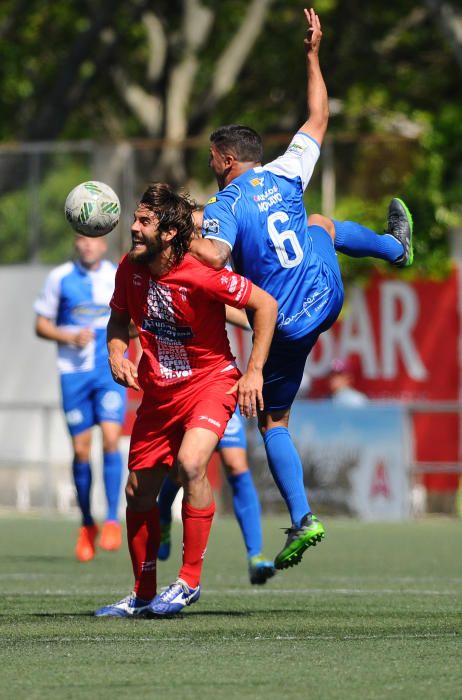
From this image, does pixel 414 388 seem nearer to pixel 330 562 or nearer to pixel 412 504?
pixel 412 504

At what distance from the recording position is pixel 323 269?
771 centimetres

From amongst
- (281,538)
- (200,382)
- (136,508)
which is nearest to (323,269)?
(200,382)

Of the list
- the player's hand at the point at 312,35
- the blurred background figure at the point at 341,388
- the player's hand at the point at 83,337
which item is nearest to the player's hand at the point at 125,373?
the player's hand at the point at 312,35

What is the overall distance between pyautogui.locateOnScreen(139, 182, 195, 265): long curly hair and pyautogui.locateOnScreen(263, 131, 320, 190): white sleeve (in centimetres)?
74

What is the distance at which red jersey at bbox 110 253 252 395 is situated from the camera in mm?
7094

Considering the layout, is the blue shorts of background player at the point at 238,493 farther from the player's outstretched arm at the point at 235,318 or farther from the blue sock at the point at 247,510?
the player's outstretched arm at the point at 235,318

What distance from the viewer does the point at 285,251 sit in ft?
24.8

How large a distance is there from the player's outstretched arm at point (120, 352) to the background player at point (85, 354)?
441 cm

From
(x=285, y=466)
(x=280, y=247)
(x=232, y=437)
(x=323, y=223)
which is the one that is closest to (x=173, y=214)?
(x=280, y=247)

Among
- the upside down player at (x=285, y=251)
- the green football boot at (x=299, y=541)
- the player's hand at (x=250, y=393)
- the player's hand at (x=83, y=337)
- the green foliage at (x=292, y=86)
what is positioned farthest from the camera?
the green foliage at (x=292, y=86)

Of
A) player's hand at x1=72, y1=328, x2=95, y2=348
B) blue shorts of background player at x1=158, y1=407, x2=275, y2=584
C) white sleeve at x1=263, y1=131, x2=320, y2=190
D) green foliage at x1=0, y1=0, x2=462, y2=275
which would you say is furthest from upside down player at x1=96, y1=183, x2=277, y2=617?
green foliage at x1=0, y1=0, x2=462, y2=275

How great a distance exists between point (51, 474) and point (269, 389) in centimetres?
1257

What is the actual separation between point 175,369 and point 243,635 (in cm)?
133

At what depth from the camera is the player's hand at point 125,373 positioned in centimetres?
720
